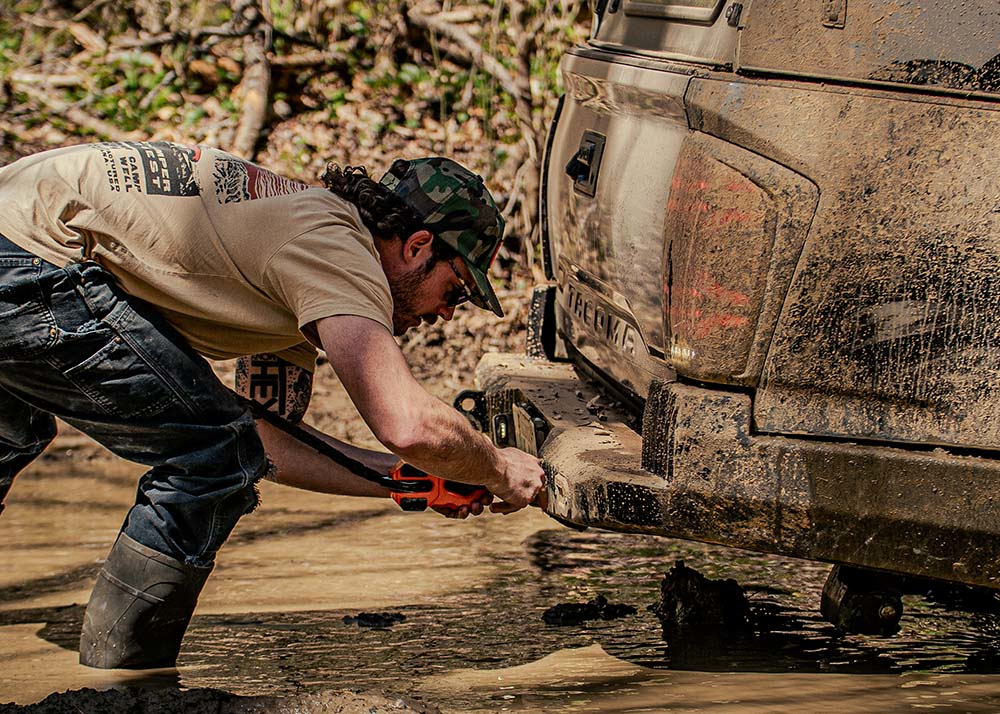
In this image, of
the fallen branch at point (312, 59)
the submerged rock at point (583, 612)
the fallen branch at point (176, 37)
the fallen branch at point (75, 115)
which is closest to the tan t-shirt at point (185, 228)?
the submerged rock at point (583, 612)

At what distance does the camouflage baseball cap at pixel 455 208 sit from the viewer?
2.98m

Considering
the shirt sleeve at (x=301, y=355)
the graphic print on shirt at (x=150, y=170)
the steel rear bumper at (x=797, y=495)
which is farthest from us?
the shirt sleeve at (x=301, y=355)

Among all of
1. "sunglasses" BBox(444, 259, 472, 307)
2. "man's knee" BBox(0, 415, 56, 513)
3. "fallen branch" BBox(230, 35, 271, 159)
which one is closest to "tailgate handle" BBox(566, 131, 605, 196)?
"sunglasses" BBox(444, 259, 472, 307)

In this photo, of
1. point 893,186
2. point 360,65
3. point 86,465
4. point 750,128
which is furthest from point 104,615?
point 360,65

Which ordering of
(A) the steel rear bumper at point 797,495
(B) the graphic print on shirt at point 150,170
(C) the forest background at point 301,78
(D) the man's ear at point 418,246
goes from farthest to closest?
(C) the forest background at point 301,78 → (D) the man's ear at point 418,246 → (B) the graphic print on shirt at point 150,170 → (A) the steel rear bumper at point 797,495

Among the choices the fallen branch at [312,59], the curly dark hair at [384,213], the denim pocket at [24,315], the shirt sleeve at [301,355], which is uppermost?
the fallen branch at [312,59]

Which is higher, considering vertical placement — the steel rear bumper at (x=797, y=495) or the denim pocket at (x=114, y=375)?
the denim pocket at (x=114, y=375)

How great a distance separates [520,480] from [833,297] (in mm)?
923

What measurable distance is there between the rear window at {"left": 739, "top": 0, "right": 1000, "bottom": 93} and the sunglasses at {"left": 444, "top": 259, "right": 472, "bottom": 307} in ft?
3.10

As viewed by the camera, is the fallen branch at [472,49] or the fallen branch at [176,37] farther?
the fallen branch at [176,37]

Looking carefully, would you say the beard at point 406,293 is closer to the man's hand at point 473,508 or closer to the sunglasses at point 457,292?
the sunglasses at point 457,292

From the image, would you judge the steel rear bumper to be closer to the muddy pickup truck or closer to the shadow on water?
the muddy pickup truck

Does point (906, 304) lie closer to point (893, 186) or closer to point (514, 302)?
point (893, 186)

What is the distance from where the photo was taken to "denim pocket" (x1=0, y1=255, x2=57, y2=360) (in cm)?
279
